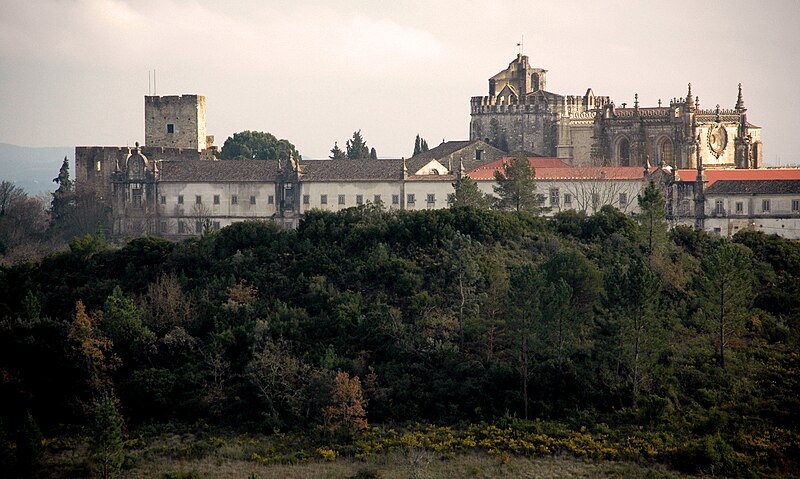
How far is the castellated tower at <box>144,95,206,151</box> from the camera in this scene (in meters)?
83.3

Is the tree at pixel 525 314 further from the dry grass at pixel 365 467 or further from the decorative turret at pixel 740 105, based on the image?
the decorative turret at pixel 740 105

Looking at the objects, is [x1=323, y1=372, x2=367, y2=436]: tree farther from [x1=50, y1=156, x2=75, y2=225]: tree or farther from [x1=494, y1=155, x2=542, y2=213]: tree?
[x1=50, y1=156, x2=75, y2=225]: tree

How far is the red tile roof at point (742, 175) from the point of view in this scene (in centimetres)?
6488

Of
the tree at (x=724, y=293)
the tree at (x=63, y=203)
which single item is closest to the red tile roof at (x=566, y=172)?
the tree at (x=63, y=203)

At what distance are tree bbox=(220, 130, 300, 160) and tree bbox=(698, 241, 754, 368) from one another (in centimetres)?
4719

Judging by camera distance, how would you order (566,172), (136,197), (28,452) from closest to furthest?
(28,452) < (566,172) < (136,197)

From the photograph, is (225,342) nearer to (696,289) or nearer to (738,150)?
(696,289)

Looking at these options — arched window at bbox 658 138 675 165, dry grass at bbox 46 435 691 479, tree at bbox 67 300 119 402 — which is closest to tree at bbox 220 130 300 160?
arched window at bbox 658 138 675 165

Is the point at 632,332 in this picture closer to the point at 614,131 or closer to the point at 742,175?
the point at 742,175

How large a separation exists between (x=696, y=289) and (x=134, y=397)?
59.6 feet

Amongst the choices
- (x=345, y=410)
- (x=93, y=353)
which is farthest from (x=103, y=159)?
(x=345, y=410)

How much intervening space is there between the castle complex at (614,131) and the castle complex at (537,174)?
0.07 meters

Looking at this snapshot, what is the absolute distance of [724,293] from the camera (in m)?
40.0

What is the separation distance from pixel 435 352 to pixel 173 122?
46784mm
